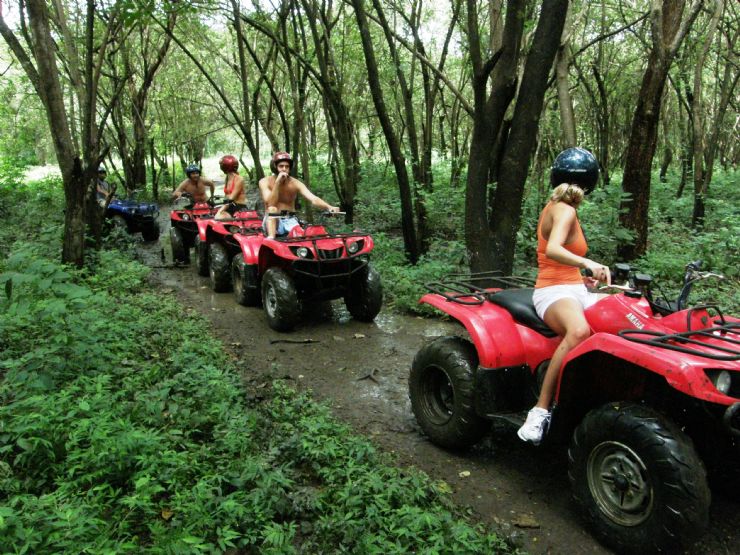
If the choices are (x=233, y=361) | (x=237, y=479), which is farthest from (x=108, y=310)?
(x=237, y=479)

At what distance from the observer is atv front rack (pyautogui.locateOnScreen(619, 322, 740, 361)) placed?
2.59 m

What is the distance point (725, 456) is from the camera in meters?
2.91

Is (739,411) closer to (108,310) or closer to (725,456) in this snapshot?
(725,456)

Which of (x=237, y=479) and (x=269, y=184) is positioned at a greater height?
(x=269, y=184)

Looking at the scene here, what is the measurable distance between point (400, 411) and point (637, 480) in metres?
2.22

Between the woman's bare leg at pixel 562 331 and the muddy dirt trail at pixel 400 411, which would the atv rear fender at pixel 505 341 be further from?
the muddy dirt trail at pixel 400 411

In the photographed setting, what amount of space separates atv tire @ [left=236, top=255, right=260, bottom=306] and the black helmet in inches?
199

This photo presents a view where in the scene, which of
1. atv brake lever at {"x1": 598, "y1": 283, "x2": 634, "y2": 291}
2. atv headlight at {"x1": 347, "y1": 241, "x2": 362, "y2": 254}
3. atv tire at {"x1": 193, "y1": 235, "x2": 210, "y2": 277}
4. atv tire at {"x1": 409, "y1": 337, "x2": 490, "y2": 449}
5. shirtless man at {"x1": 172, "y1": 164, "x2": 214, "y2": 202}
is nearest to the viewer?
atv brake lever at {"x1": 598, "y1": 283, "x2": 634, "y2": 291}

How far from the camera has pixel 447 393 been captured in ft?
13.8

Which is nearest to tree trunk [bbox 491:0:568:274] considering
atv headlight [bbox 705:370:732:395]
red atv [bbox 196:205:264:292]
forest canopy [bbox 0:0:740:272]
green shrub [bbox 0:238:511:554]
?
forest canopy [bbox 0:0:740:272]

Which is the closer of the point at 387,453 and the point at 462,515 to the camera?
the point at 462,515

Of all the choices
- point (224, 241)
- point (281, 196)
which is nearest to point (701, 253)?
point (281, 196)

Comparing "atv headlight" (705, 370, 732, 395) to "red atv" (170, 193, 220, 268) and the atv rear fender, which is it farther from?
"red atv" (170, 193, 220, 268)

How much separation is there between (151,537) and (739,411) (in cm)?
289
